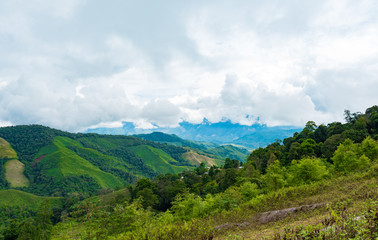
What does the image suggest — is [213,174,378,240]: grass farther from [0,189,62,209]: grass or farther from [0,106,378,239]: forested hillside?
[0,189,62,209]: grass

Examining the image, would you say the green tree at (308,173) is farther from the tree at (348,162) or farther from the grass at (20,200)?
the grass at (20,200)

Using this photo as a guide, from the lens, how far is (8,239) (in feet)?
248

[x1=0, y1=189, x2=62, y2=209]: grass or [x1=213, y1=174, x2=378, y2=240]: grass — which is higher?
[x1=213, y1=174, x2=378, y2=240]: grass

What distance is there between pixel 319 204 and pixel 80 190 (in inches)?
8716

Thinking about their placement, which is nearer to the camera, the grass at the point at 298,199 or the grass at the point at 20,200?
the grass at the point at 298,199

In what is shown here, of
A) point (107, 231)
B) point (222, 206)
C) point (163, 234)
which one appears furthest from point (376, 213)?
point (107, 231)

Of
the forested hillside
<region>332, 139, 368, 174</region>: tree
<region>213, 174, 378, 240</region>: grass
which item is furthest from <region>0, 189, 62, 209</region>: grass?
<region>332, 139, 368, 174</region>: tree

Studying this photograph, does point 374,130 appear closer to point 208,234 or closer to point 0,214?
point 208,234

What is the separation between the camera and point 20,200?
160625 millimetres

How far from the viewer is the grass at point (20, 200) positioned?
505ft

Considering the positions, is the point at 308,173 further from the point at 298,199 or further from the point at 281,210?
the point at 281,210

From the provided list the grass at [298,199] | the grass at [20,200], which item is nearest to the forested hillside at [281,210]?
the grass at [298,199]

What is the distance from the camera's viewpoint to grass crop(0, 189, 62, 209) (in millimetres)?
153875

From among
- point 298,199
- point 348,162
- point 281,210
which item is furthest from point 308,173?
point 281,210
